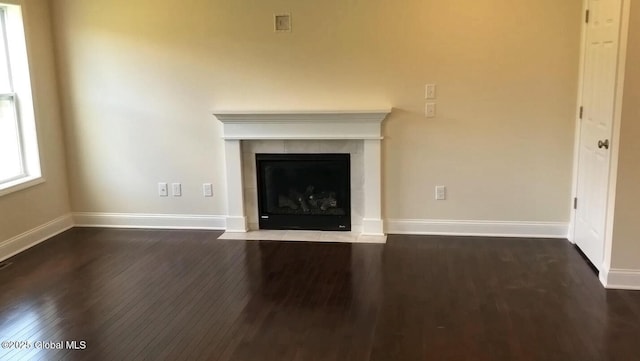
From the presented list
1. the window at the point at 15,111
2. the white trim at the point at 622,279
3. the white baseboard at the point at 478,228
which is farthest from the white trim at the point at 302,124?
the white trim at the point at 622,279

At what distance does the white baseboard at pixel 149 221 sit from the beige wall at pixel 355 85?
8cm

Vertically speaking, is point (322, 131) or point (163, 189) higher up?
point (322, 131)

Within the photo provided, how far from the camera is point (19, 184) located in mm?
4621

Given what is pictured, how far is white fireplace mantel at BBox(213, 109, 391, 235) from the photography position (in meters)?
4.66

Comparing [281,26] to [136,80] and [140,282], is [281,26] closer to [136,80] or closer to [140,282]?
[136,80]

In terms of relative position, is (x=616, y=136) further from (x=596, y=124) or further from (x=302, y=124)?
(x=302, y=124)

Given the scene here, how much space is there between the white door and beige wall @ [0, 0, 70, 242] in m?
4.37

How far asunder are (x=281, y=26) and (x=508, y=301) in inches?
108

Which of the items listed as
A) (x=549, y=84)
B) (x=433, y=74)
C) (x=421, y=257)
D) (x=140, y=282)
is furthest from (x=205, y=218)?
(x=549, y=84)

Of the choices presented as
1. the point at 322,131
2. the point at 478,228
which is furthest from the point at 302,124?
the point at 478,228

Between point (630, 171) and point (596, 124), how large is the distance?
1.95ft

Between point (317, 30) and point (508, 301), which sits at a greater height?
point (317, 30)

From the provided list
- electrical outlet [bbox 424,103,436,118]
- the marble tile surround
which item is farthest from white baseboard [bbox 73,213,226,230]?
electrical outlet [bbox 424,103,436,118]

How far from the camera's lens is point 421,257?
430cm
